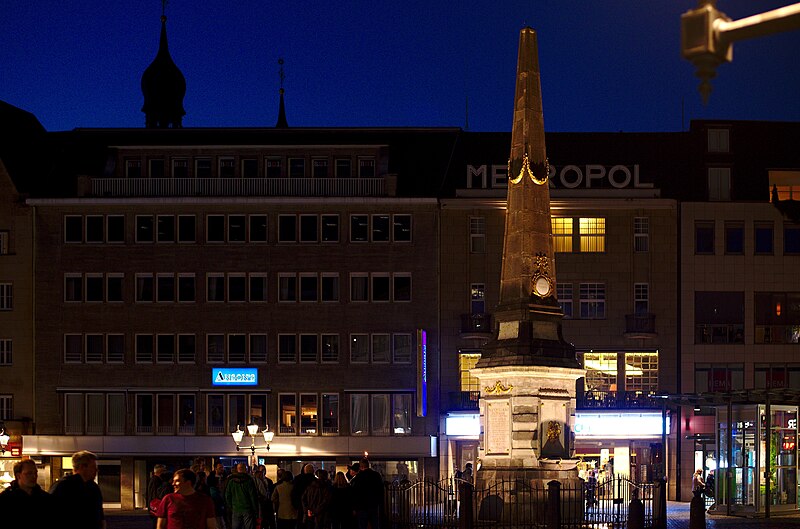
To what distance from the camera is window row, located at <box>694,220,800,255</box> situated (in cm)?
7131

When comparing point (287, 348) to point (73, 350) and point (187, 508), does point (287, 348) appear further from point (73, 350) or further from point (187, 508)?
point (187, 508)

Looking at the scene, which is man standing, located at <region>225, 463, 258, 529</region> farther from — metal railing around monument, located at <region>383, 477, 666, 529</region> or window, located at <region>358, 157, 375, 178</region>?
window, located at <region>358, 157, 375, 178</region>

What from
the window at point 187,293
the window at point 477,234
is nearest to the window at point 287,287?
the window at point 187,293

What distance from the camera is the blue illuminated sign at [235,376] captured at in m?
71.2

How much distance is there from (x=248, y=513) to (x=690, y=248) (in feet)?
148

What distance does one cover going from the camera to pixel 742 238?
71438 mm

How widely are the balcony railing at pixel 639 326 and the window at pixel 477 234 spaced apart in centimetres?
679

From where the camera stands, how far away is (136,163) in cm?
7350

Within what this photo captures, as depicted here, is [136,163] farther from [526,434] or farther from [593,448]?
[526,434]

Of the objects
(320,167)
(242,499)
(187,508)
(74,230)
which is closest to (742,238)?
(320,167)

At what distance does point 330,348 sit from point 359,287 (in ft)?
9.34

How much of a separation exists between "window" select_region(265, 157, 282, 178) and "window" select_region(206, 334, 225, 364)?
7271 mm

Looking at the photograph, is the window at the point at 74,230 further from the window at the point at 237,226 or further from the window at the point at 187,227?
the window at the point at 237,226

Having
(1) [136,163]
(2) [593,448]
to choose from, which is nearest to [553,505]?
(2) [593,448]
